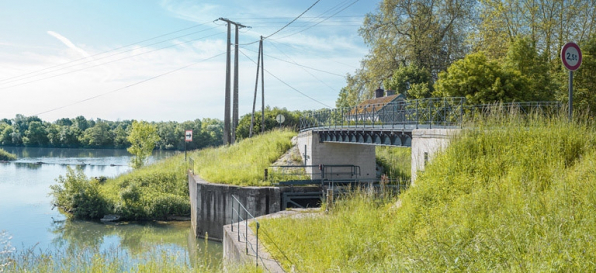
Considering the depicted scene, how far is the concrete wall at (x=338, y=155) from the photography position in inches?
945

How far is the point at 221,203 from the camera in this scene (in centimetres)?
2119

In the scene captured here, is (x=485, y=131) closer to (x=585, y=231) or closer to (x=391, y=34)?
(x=585, y=231)

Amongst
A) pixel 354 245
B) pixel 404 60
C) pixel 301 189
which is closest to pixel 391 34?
pixel 404 60

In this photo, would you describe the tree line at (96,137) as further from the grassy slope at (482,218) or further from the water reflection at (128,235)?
the grassy slope at (482,218)

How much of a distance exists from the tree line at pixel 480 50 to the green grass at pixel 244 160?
10351 millimetres

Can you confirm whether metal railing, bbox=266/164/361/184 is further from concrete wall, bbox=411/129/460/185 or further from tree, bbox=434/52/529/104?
concrete wall, bbox=411/129/460/185

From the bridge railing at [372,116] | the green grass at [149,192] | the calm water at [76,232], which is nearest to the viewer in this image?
the bridge railing at [372,116]

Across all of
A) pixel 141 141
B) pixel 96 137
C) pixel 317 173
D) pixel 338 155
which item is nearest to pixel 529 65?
pixel 338 155

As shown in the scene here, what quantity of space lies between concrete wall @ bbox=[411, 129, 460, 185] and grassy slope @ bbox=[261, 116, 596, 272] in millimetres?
641

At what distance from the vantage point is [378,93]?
45.6 metres

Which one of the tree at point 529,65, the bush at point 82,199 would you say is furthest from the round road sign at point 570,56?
the bush at point 82,199

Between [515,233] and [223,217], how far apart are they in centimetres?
1682

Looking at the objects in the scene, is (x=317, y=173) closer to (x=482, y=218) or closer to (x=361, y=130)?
(x=361, y=130)

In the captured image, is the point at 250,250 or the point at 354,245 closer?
the point at 354,245
